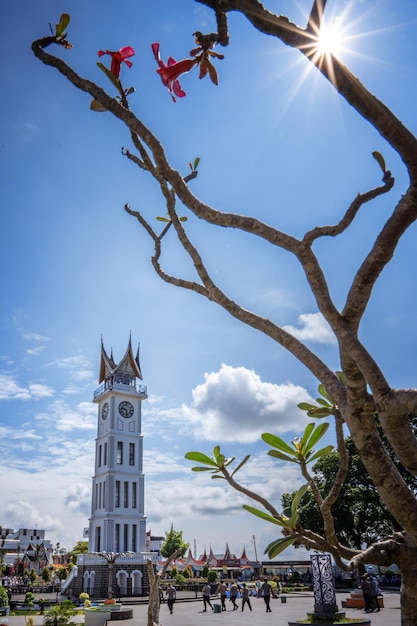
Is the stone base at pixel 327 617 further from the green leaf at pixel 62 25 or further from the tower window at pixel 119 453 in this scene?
the tower window at pixel 119 453

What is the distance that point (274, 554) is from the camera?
99.7 inches

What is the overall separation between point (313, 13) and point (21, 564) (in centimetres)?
7599

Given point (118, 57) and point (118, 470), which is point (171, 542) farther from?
point (118, 57)

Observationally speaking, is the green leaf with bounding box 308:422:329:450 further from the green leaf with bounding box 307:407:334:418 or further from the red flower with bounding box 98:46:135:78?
the red flower with bounding box 98:46:135:78

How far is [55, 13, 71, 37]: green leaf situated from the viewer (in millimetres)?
3142

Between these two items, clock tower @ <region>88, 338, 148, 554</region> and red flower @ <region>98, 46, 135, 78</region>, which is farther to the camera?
clock tower @ <region>88, 338, 148, 554</region>

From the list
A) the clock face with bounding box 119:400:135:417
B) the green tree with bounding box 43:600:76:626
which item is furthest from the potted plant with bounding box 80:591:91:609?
the clock face with bounding box 119:400:135:417

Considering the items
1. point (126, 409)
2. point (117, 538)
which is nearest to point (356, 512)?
point (117, 538)

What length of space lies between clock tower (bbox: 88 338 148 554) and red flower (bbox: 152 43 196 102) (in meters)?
44.8

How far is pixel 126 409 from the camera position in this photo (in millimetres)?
48625

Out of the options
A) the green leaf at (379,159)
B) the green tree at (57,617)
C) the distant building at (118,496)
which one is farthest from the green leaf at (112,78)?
the distant building at (118,496)

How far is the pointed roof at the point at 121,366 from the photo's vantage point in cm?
5122

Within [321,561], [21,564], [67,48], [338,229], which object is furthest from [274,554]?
[21,564]

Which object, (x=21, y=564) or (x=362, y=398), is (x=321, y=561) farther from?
(x=21, y=564)
